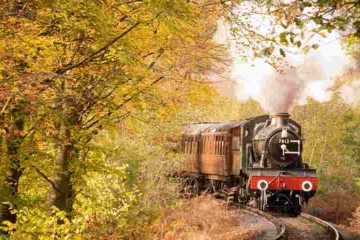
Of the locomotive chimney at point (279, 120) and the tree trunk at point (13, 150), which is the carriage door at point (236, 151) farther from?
the tree trunk at point (13, 150)

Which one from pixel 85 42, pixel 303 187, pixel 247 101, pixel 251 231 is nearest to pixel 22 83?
pixel 85 42

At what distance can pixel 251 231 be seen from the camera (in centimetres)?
1530

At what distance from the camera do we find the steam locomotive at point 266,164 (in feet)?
62.4

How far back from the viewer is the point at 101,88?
10.3 meters

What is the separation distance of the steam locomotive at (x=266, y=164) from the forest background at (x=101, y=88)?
9.70ft

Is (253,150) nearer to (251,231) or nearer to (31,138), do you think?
(251,231)

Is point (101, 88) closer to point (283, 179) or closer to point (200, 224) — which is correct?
point (200, 224)

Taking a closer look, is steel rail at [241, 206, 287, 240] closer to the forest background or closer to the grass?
the grass

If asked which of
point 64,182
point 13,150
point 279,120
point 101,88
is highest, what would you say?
point 279,120

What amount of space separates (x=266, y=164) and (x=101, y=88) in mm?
10264

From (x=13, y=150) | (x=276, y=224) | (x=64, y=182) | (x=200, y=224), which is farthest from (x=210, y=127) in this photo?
(x=13, y=150)

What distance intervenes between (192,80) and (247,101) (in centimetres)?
2599

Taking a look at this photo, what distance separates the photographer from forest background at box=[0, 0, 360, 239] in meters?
7.91

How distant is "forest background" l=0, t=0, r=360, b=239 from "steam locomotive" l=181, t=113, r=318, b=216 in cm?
296
